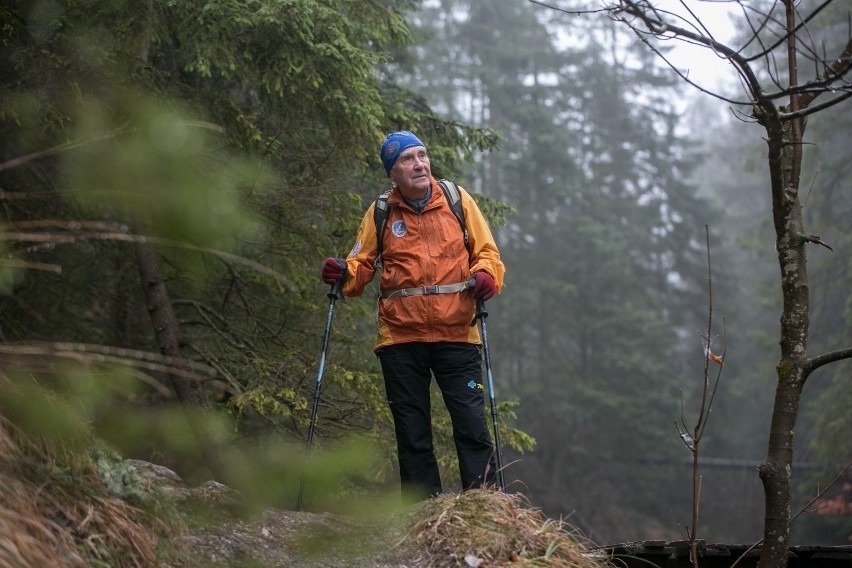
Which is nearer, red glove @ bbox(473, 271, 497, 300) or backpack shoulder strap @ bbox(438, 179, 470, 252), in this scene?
red glove @ bbox(473, 271, 497, 300)

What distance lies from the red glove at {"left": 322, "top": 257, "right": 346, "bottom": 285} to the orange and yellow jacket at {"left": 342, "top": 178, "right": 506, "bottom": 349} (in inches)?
1.8

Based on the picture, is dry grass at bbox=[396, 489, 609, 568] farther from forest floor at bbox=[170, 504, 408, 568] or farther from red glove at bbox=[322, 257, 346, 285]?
red glove at bbox=[322, 257, 346, 285]

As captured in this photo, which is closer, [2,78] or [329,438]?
[2,78]

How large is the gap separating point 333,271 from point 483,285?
0.96 meters

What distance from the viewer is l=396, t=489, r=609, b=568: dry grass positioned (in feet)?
11.5

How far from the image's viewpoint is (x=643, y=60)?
110ft

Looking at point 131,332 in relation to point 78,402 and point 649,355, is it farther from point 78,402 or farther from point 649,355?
point 649,355

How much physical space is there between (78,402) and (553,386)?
81.2 feet

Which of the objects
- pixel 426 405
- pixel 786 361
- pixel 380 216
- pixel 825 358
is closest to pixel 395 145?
pixel 380 216

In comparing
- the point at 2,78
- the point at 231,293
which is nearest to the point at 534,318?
the point at 231,293

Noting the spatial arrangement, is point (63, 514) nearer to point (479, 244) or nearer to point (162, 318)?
point (479, 244)

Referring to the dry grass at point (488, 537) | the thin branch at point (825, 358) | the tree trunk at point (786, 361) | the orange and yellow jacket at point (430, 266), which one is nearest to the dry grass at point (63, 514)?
the dry grass at point (488, 537)

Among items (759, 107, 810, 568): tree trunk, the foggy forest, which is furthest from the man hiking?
(759, 107, 810, 568): tree trunk

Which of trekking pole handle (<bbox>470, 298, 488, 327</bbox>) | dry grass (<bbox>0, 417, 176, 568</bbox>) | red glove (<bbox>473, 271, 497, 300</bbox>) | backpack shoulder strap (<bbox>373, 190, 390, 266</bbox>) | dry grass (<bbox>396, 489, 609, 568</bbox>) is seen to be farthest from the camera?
backpack shoulder strap (<bbox>373, 190, 390, 266</bbox>)
